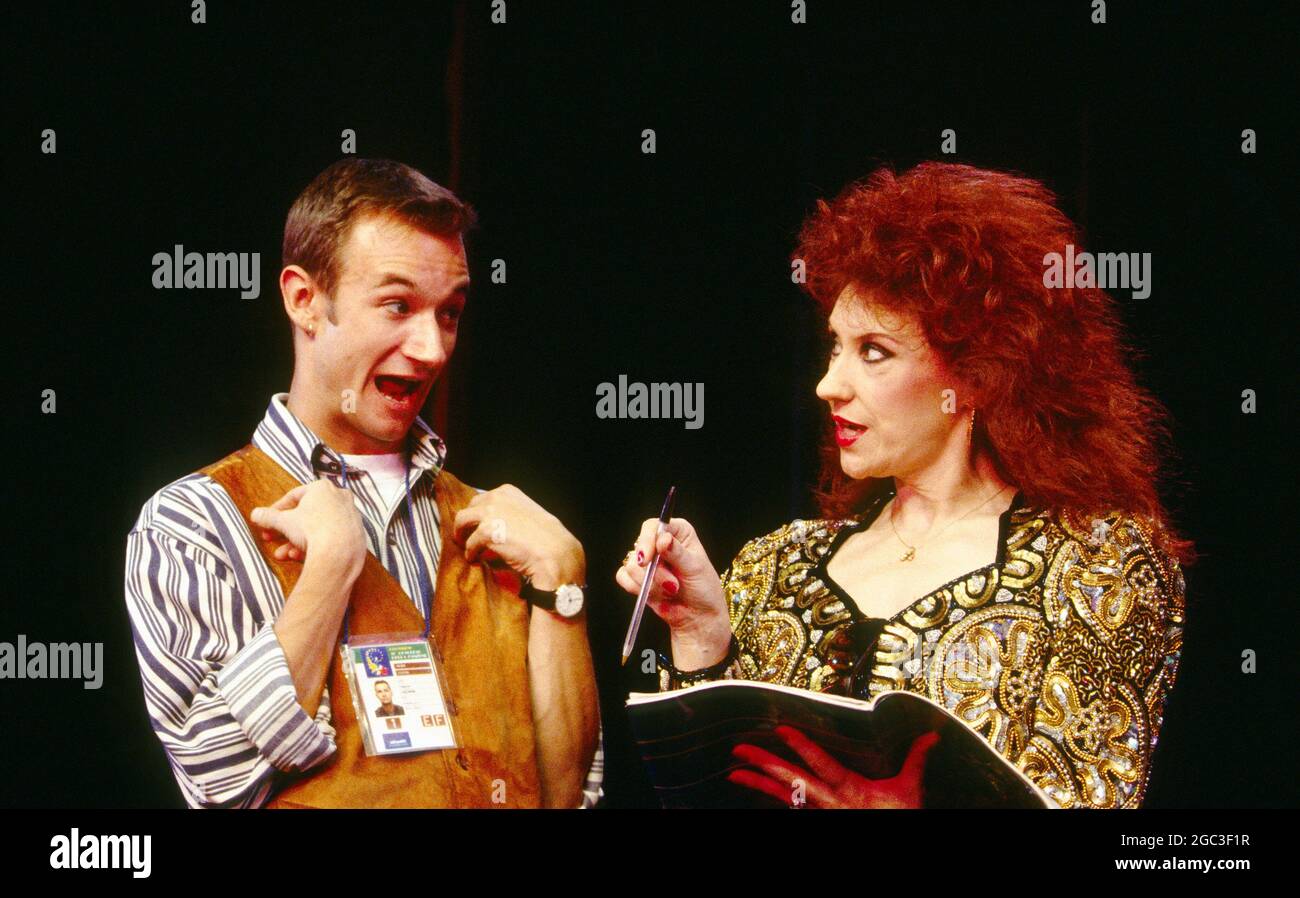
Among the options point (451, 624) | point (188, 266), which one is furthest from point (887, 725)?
point (188, 266)

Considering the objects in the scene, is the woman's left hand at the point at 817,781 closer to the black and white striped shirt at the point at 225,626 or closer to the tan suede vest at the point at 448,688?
the tan suede vest at the point at 448,688

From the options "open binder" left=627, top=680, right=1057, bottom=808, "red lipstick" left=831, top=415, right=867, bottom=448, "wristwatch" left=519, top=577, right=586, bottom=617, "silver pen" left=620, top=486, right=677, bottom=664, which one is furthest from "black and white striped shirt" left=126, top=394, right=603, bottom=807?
"red lipstick" left=831, top=415, right=867, bottom=448

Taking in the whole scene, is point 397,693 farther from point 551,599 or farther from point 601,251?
point 601,251

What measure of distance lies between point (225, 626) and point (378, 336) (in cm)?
65

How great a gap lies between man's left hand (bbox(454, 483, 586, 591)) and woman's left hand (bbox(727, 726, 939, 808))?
0.52m

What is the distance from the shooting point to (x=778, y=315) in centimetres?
321

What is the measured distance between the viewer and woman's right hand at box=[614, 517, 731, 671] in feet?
10.0

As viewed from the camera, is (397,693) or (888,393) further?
(888,393)

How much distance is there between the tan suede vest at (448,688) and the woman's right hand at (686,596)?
0.28 metres

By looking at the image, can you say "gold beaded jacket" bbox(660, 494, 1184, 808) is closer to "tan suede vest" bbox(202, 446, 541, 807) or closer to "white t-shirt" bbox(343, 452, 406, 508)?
"tan suede vest" bbox(202, 446, 541, 807)

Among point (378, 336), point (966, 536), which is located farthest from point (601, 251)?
point (966, 536)

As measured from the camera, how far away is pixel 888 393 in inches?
119

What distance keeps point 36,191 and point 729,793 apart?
6.47 feet
